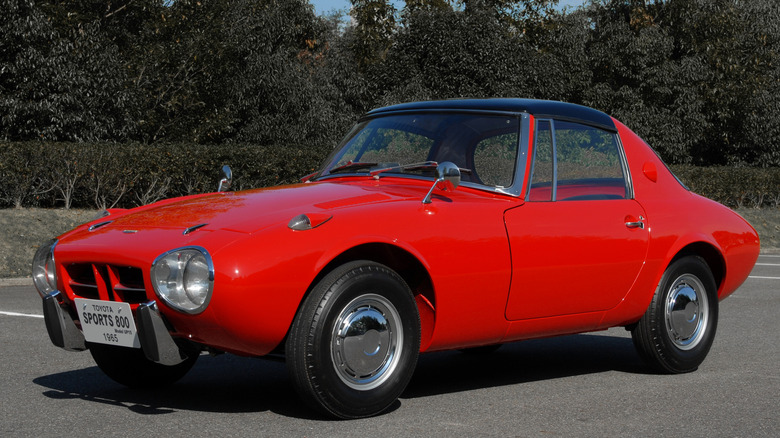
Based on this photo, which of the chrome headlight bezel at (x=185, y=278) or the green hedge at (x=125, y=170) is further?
the green hedge at (x=125, y=170)

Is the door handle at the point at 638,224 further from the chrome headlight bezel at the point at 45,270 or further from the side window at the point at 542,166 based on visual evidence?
the chrome headlight bezel at the point at 45,270

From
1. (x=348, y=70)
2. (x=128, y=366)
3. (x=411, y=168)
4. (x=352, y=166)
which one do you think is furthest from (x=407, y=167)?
(x=348, y=70)

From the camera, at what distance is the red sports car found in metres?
4.76

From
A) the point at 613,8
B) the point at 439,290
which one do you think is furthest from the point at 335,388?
the point at 613,8

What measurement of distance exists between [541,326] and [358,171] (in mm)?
1494

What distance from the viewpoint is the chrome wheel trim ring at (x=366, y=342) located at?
4.93m

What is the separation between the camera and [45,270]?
5.46m

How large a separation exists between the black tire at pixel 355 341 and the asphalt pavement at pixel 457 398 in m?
0.15

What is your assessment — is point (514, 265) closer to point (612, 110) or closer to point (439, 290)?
point (439, 290)

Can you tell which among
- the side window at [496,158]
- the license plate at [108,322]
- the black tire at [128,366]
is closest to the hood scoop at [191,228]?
the license plate at [108,322]

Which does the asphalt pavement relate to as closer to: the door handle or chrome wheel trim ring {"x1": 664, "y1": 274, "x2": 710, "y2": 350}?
chrome wheel trim ring {"x1": 664, "y1": 274, "x2": 710, "y2": 350}

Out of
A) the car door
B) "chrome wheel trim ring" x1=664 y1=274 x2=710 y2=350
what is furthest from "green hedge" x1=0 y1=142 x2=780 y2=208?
"chrome wheel trim ring" x1=664 y1=274 x2=710 y2=350

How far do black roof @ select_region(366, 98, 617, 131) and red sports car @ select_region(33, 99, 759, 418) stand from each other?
0.05 ft

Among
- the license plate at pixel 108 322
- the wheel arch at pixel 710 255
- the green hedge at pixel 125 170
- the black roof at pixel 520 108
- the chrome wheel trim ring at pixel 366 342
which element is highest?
the black roof at pixel 520 108
